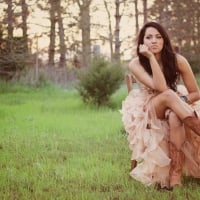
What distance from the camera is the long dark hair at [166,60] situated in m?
4.50

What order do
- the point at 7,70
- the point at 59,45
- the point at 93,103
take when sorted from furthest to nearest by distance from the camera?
1. the point at 59,45
2. the point at 7,70
3. the point at 93,103

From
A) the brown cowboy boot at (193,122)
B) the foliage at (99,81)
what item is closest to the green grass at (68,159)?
the brown cowboy boot at (193,122)

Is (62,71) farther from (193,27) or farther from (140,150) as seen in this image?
(140,150)

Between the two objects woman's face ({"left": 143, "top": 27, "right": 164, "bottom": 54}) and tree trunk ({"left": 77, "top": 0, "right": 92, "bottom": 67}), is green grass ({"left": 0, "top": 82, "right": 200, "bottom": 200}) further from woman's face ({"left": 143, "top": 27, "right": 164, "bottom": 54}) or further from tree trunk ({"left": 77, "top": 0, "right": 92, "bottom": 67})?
tree trunk ({"left": 77, "top": 0, "right": 92, "bottom": 67})

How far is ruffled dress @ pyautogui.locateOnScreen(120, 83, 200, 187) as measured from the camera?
416cm

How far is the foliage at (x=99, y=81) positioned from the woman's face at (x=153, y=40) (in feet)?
23.4

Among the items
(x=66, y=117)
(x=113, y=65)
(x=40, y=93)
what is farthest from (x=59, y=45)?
(x=66, y=117)

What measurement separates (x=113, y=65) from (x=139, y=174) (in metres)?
7.91

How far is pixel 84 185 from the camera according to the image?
13.7 ft

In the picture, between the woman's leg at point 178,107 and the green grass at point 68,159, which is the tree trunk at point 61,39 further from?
the woman's leg at point 178,107

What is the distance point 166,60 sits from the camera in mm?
4527

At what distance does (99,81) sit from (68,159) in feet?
21.1

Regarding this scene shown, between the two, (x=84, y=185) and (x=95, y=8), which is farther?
(x=95, y=8)

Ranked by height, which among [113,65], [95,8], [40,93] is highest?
[95,8]
